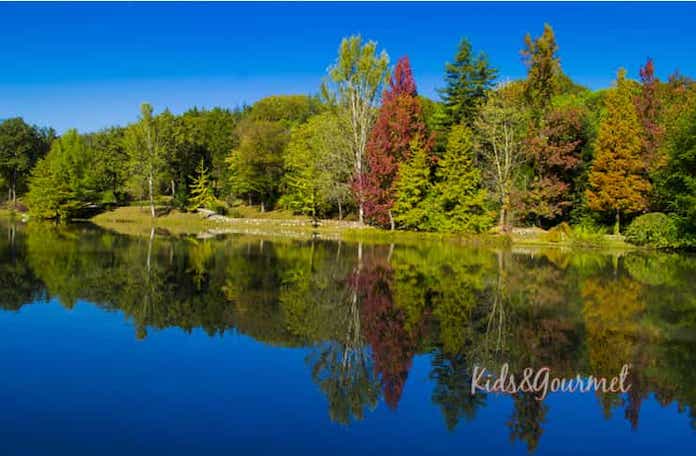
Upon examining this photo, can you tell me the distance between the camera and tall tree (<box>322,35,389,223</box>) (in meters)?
45.0

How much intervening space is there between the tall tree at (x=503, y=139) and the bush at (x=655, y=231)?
7830 mm

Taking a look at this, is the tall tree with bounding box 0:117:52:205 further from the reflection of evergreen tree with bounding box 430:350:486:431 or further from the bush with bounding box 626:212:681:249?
the reflection of evergreen tree with bounding box 430:350:486:431

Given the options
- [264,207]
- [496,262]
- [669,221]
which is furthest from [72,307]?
[264,207]

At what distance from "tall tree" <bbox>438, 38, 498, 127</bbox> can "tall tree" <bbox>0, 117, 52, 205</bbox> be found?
5156cm

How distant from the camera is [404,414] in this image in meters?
9.22

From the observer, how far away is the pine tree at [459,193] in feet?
135

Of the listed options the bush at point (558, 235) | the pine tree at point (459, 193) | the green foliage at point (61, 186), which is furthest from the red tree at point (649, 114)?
the green foliage at point (61, 186)

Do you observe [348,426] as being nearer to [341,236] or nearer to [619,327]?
[619,327]

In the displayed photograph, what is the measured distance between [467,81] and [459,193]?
927cm

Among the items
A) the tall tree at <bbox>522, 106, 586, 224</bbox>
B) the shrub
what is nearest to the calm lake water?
the shrub

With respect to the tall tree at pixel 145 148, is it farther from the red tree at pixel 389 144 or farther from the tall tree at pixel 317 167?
the red tree at pixel 389 144

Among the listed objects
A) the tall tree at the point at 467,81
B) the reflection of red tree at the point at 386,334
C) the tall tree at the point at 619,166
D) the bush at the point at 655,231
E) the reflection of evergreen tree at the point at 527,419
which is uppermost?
the tall tree at the point at 467,81

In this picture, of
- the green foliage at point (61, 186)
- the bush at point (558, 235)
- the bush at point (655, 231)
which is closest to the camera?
the bush at point (655, 231)

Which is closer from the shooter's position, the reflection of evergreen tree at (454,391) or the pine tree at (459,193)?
the reflection of evergreen tree at (454,391)
